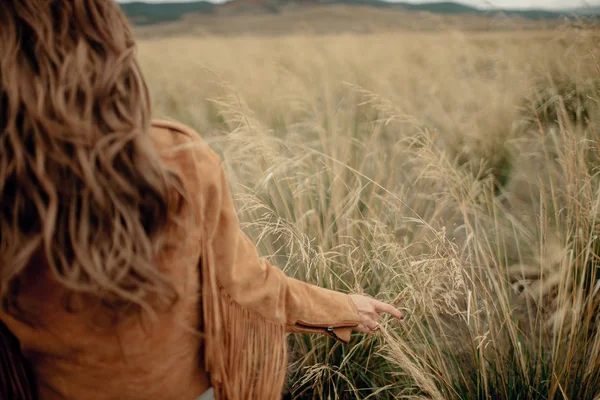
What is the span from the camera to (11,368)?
38.7 inches

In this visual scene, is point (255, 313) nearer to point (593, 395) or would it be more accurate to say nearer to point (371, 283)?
point (371, 283)

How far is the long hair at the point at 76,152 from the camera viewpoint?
704 millimetres

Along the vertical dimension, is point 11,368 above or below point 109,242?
below

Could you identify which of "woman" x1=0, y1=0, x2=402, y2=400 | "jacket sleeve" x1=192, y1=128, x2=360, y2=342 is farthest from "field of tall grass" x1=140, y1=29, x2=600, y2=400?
"woman" x1=0, y1=0, x2=402, y2=400

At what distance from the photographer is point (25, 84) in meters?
0.71

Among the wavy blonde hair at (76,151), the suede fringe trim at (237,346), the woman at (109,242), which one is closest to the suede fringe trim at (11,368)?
the woman at (109,242)

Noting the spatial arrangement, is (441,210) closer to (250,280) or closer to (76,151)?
(250,280)

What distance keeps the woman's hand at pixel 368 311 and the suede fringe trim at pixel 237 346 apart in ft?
0.72

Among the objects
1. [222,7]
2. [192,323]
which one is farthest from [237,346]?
[222,7]

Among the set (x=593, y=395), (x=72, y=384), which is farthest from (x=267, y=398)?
(x=593, y=395)

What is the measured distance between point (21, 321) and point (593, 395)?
1.58 meters

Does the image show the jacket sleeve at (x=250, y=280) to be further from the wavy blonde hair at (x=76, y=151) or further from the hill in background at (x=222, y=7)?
the hill in background at (x=222, y=7)

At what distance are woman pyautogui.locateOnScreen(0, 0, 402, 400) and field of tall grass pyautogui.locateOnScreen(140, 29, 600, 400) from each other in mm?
555

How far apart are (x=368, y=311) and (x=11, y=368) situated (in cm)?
84
